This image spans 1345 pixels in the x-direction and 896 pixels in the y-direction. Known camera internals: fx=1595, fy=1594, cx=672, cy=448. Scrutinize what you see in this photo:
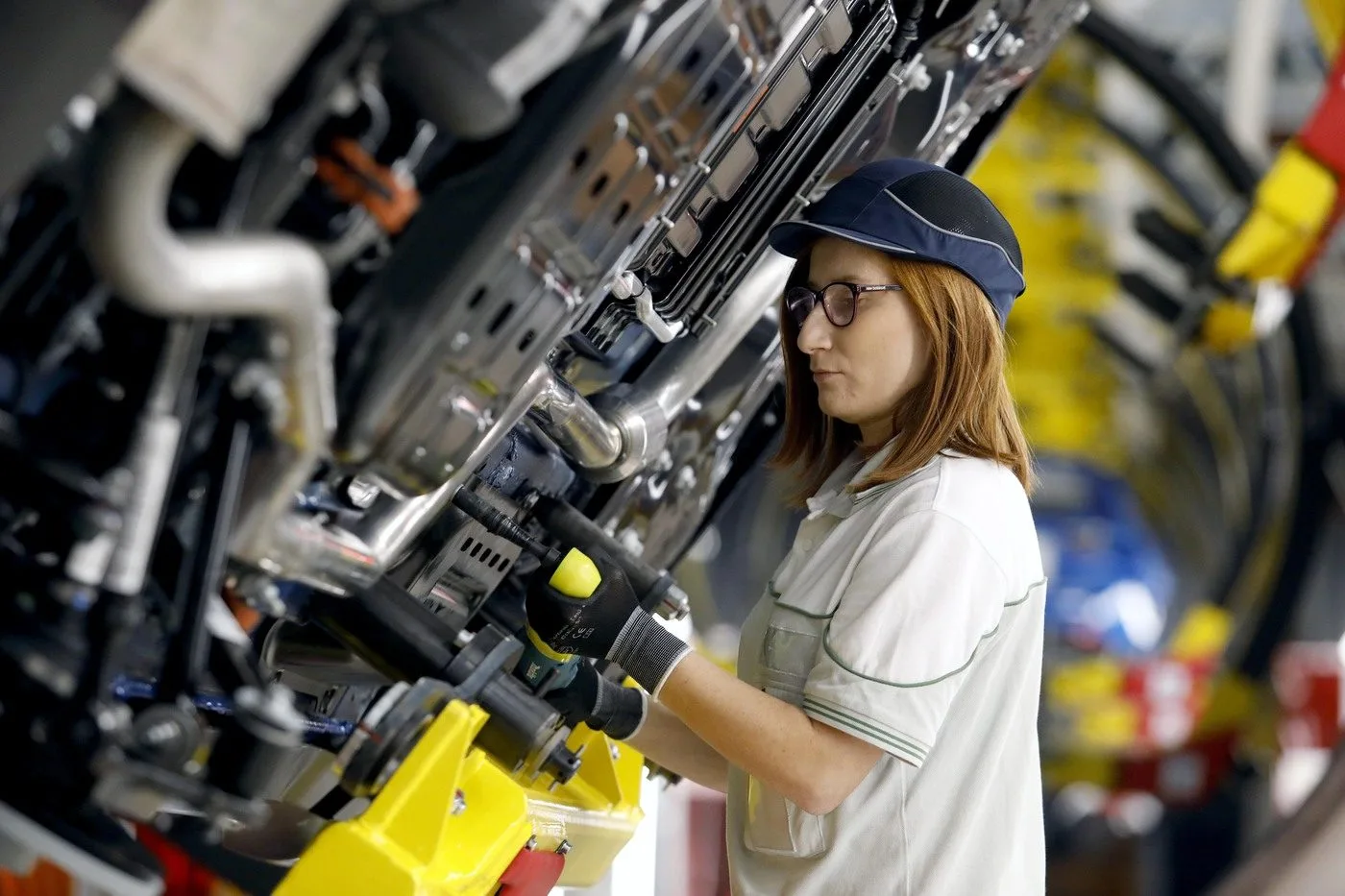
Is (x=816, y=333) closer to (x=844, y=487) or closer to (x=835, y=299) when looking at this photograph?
(x=835, y=299)

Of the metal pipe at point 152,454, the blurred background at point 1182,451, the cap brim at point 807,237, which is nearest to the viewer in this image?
the metal pipe at point 152,454

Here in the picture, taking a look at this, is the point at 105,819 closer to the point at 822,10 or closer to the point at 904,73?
the point at 822,10

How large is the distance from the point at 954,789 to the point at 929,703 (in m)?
0.21

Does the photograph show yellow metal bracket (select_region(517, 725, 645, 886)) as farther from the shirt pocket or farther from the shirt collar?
the shirt collar

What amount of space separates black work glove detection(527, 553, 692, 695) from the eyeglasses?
42 centimetres

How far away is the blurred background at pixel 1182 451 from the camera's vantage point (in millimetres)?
6934

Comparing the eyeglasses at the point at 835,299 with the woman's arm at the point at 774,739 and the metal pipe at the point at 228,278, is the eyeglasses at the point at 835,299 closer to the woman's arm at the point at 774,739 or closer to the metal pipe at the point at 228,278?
the woman's arm at the point at 774,739

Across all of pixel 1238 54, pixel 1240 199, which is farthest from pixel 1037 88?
pixel 1240 199

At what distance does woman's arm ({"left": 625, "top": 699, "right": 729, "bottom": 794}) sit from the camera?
89.7 inches

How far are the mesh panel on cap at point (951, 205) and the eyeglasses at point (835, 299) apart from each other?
3.9 inches

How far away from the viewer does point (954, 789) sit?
193 cm

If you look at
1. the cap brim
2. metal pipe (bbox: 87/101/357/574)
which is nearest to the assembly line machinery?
metal pipe (bbox: 87/101/357/574)

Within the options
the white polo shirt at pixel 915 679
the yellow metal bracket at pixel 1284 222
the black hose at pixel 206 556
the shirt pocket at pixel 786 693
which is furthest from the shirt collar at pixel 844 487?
the yellow metal bracket at pixel 1284 222

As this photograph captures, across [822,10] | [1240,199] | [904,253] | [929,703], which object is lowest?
[929,703]
